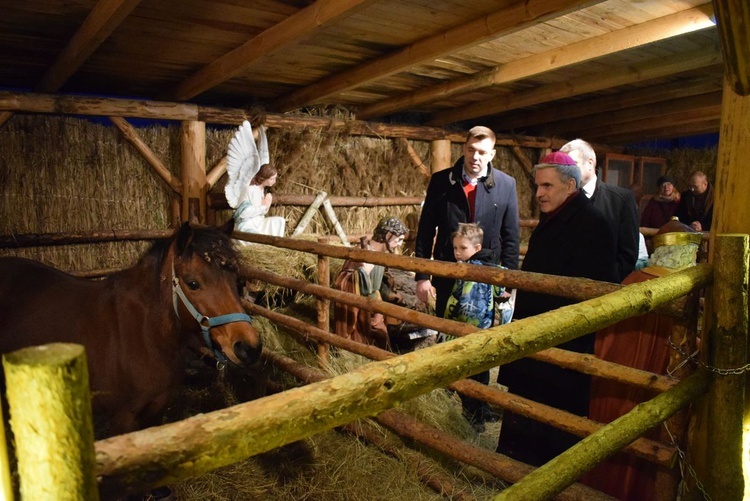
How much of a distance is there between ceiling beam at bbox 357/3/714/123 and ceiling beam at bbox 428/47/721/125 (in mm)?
1102

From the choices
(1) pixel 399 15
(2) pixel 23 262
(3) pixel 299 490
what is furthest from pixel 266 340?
(1) pixel 399 15

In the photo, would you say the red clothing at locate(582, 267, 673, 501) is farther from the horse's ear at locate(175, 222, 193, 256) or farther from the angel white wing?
the angel white wing

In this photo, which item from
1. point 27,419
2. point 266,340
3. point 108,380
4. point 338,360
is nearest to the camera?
point 27,419

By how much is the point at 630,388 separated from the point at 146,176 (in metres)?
5.61

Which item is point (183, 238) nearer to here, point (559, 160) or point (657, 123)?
point (559, 160)

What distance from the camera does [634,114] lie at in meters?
8.08

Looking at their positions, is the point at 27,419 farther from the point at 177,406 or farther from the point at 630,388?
the point at 177,406

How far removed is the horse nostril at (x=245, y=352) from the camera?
7.43 feet

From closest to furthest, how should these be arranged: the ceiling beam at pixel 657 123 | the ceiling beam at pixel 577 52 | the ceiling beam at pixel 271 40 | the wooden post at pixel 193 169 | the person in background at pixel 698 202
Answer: the ceiling beam at pixel 271 40
the ceiling beam at pixel 577 52
the wooden post at pixel 193 169
the person in background at pixel 698 202
the ceiling beam at pixel 657 123

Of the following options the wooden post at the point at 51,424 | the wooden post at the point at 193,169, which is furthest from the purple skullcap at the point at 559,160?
the wooden post at the point at 193,169

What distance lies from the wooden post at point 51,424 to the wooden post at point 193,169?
215 inches

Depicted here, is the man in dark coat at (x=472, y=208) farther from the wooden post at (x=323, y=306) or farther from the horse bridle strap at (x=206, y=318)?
the horse bridle strap at (x=206, y=318)

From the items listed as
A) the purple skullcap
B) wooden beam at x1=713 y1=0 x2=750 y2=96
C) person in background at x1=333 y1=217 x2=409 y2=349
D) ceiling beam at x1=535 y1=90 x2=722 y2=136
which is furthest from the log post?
ceiling beam at x1=535 y1=90 x2=722 y2=136

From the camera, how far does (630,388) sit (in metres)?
1.90
